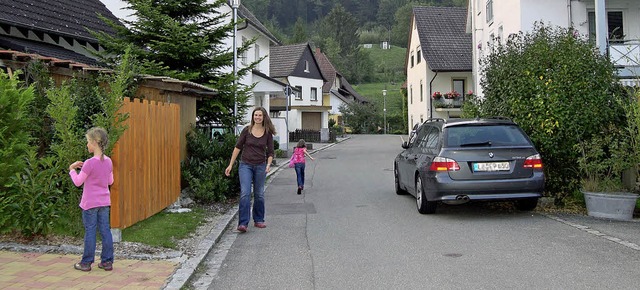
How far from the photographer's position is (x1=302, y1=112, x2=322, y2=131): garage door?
51022 mm

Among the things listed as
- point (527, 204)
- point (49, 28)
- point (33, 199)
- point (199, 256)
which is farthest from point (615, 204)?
point (49, 28)

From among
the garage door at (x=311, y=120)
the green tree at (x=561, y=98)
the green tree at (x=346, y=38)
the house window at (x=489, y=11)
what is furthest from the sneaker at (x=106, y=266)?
the green tree at (x=346, y=38)

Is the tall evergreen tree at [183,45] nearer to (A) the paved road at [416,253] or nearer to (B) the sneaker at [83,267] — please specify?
(A) the paved road at [416,253]

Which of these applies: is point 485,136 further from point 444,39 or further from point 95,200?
point 444,39

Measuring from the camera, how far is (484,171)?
8875mm


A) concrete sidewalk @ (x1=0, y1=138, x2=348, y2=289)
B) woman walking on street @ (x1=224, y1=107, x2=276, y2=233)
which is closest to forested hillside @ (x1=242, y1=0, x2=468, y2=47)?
woman walking on street @ (x1=224, y1=107, x2=276, y2=233)

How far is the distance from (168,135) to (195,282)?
4.14 meters

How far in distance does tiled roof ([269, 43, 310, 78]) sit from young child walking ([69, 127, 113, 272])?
145 ft

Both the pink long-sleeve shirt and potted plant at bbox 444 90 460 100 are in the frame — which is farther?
Result: potted plant at bbox 444 90 460 100

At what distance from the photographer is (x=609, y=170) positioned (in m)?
9.55

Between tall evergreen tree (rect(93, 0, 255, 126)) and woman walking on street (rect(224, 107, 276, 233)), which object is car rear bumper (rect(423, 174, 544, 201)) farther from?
tall evergreen tree (rect(93, 0, 255, 126))

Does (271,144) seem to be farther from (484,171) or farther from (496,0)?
(496,0)

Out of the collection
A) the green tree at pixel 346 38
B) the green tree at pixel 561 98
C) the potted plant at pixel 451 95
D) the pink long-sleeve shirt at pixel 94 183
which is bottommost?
the pink long-sleeve shirt at pixel 94 183

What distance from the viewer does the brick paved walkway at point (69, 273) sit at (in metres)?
5.27
